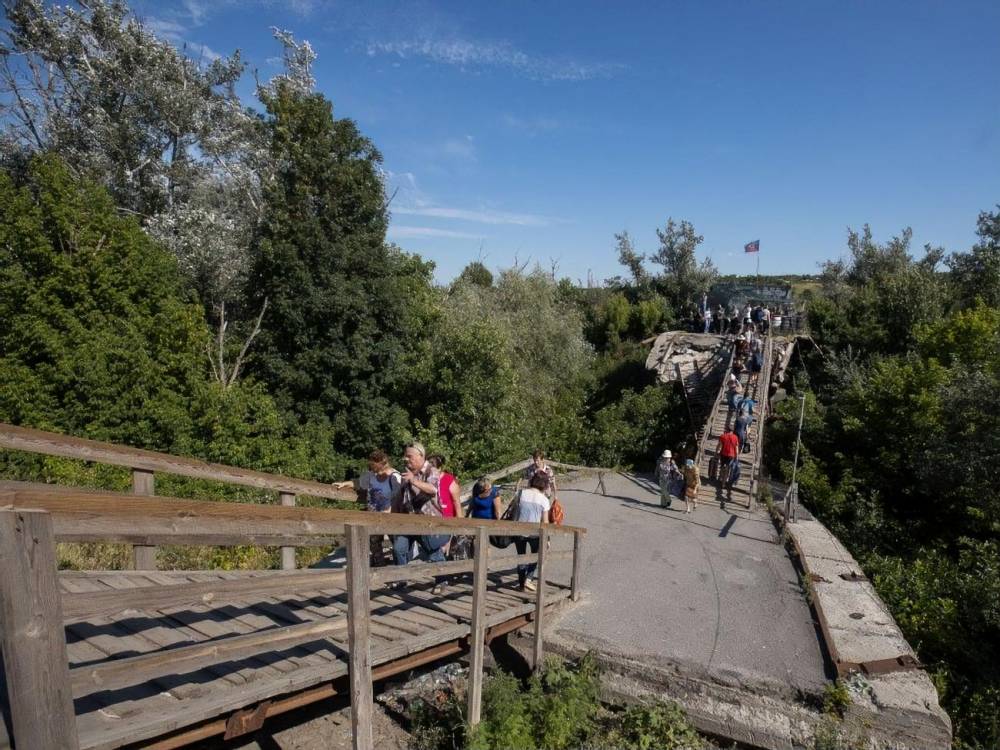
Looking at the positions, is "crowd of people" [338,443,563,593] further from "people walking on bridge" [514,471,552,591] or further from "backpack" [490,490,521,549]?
"backpack" [490,490,521,549]

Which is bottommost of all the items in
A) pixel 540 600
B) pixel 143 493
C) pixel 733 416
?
pixel 540 600

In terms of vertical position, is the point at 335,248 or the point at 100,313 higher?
the point at 335,248

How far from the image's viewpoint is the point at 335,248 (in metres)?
16.8

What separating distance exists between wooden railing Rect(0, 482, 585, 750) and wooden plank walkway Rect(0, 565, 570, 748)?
1.7 inches

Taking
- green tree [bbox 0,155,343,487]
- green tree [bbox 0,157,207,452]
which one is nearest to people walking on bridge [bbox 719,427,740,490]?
green tree [bbox 0,155,343,487]

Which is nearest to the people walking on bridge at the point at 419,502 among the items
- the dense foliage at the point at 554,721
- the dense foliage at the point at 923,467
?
the dense foliage at the point at 554,721

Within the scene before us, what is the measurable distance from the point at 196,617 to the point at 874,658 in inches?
239

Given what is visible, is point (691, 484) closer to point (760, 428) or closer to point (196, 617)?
point (760, 428)

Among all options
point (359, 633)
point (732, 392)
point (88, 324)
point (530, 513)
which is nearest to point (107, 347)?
point (88, 324)

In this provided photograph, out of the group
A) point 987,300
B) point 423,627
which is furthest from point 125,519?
point 987,300

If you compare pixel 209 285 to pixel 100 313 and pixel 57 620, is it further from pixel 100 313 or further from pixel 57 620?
pixel 57 620

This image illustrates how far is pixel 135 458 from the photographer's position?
436cm

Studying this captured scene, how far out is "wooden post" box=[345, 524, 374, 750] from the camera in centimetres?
332

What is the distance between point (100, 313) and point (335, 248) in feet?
20.3
